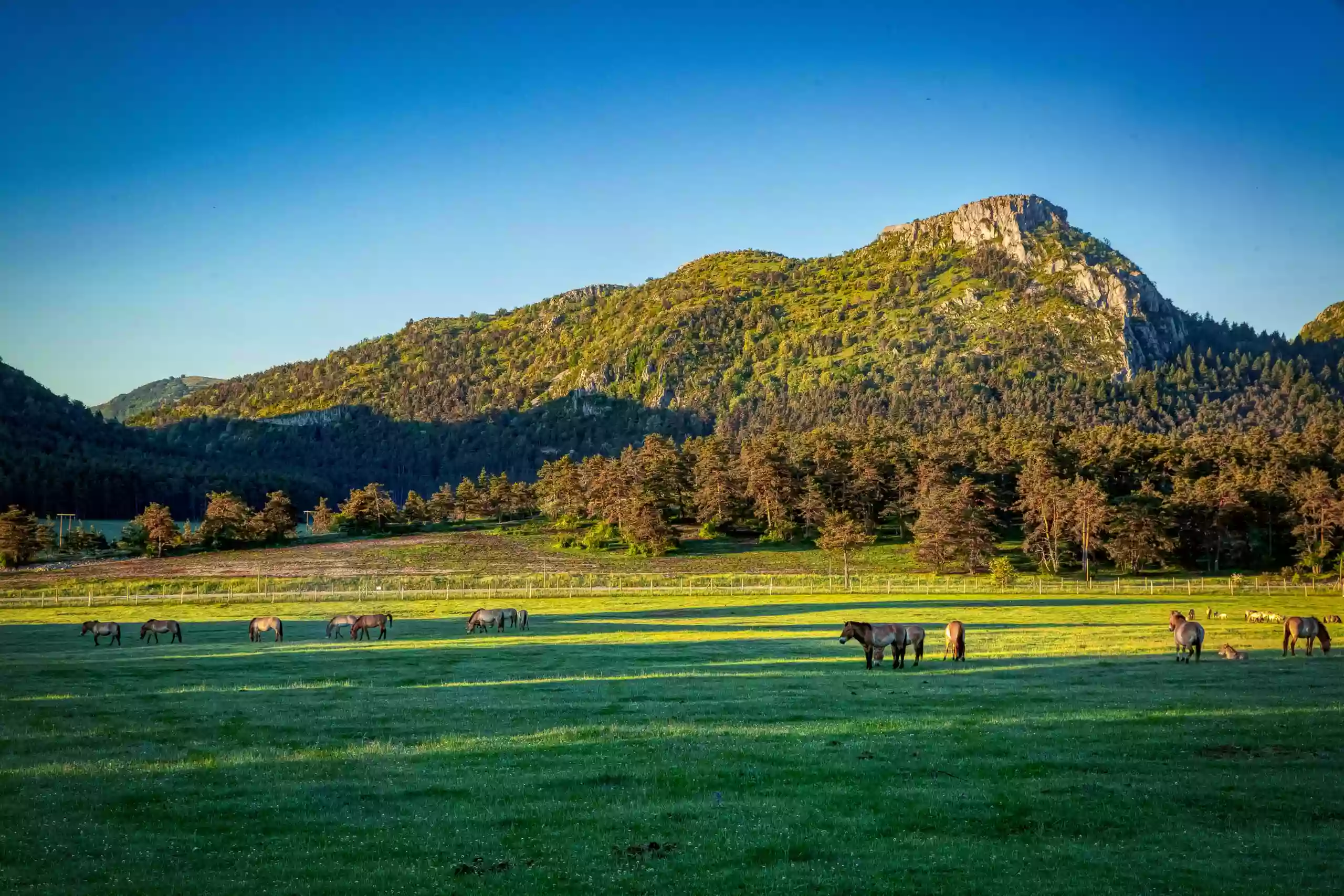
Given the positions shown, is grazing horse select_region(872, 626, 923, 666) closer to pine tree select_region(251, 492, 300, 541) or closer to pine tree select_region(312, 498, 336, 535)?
pine tree select_region(251, 492, 300, 541)

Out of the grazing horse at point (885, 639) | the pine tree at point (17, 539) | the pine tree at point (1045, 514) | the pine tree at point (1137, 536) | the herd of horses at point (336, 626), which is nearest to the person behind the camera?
the grazing horse at point (885, 639)

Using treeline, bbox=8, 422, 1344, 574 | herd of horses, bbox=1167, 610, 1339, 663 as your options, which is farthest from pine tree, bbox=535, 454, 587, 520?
herd of horses, bbox=1167, 610, 1339, 663

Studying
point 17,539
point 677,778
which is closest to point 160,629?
point 677,778

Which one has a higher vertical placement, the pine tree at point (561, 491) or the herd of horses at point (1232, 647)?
the pine tree at point (561, 491)

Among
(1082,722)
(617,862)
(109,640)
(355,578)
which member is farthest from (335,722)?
(355,578)

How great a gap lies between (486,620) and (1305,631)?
1363 inches

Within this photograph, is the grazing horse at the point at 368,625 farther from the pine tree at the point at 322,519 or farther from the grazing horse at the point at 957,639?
the pine tree at the point at 322,519

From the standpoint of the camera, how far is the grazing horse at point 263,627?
41812mm

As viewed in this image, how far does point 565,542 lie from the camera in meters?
114

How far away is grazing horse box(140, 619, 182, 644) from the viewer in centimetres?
4022

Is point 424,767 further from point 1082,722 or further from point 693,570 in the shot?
point 693,570

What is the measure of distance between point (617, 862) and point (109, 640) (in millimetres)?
38851

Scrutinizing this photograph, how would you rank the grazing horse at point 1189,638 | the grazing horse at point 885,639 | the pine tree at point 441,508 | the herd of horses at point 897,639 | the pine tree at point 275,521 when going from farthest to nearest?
the pine tree at point 441,508 < the pine tree at point 275,521 < the grazing horse at point 1189,638 < the herd of horses at point 897,639 < the grazing horse at point 885,639

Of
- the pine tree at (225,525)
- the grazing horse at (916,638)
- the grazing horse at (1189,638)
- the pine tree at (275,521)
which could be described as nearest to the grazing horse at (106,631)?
the grazing horse at (916,638)
